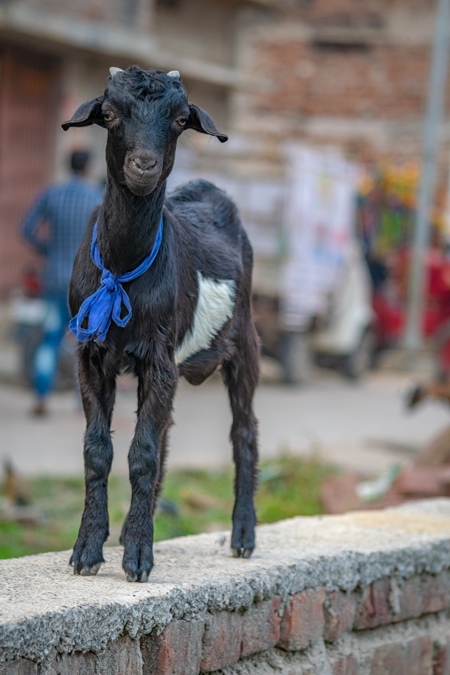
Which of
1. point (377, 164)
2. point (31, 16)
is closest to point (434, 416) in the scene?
point (31, 16)

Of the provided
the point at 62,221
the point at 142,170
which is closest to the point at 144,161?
the point at 142,170

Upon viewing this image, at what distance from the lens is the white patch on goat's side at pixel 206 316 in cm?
349

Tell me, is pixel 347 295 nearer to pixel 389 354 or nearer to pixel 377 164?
pixel 389 354

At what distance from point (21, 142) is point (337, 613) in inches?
431

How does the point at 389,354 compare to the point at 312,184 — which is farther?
the point at 389,354

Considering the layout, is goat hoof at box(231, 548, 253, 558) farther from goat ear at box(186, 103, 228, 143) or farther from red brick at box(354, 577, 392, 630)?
goat ear at box(186, 103, 228, 143)

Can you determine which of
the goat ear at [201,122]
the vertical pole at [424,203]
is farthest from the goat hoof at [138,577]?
the vertical pole at [424,203]

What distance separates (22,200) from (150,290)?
1098cm

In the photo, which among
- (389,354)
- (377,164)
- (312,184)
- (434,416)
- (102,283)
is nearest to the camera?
(102,283)

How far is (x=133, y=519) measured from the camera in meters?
3.18

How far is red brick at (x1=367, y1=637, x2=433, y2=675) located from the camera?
12.4 feet

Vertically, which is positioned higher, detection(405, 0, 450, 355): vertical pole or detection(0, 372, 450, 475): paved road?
detection(405, 0, 450, 355): vertical pole

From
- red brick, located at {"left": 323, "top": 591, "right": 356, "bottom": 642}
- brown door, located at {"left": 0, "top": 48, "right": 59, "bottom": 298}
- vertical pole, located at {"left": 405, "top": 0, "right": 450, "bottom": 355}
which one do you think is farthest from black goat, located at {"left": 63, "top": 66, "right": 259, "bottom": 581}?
vertical pole, located at {"left": 405, "top": 0, "right": 450, "bottom": 355}

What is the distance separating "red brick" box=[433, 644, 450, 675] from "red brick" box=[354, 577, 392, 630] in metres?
0.33
